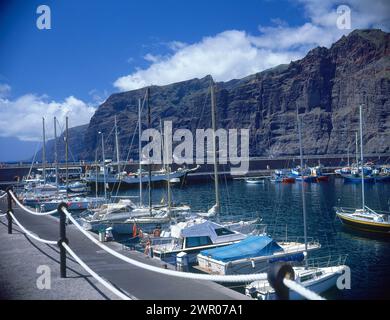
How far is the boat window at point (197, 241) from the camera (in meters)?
19.5

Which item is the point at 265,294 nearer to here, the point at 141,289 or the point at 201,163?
the point at 141,289

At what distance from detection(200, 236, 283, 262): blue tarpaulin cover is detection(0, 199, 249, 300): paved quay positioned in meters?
7.92

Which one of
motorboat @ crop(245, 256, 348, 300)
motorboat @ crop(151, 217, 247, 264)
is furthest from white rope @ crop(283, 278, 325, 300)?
motorboat @ crop(151, 217, 247, 264)

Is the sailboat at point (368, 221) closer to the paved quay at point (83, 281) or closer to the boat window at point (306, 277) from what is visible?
the boat window at point (306, 277)

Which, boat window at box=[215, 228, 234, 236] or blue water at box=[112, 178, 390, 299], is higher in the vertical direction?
boat window at box=[215, 228, 234, 236]

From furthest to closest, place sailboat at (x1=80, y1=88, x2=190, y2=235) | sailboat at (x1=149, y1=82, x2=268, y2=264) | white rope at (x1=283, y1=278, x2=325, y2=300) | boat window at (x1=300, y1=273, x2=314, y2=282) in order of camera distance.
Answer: sailboat at (x1=80, y1=88, x2=190, y2=235) → sailboat at (x1=149, y1=82, x2=268, y2=264) → boat window at (x1=300, y1=273, x2=314, y2=282) → white rope at (x1=283, y1=278, x2=325, y2=300)

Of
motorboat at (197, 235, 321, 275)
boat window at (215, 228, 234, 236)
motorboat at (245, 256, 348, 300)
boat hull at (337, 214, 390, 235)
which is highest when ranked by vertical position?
boat window at (215, 228, 234, 236)

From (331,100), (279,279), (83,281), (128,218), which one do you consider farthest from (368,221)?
(331,100)

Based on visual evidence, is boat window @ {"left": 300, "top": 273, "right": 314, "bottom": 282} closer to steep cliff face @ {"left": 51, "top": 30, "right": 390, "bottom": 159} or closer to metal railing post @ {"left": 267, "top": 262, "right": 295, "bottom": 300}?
metal railing post @ {"left": 267, "top": 262, "right": 295, "bottom": 300}

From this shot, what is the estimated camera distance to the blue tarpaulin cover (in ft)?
53.3

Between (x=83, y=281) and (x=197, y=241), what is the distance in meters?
14.4

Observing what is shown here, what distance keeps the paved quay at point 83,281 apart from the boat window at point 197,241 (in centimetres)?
1048

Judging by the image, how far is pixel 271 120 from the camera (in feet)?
628
